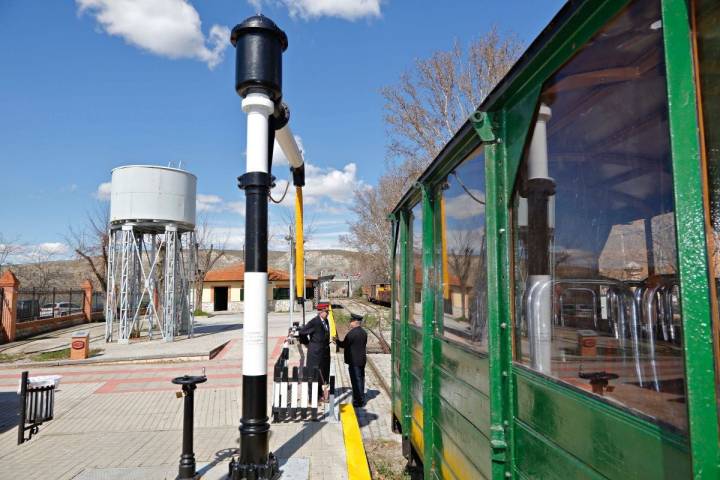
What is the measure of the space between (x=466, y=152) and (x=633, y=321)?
1.54 meters

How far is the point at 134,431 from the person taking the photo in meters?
7.42

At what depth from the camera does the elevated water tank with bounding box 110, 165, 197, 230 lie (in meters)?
18.1

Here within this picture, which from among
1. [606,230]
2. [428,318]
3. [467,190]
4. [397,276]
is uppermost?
[467,190]

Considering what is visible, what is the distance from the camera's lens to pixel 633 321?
1.74m

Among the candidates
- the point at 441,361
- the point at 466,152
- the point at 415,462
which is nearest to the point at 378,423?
the point at 415,462

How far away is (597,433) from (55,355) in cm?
1738

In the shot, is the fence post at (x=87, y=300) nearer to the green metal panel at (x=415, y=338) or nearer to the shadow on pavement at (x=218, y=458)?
the shadow on pavement at (x=218, y=458)

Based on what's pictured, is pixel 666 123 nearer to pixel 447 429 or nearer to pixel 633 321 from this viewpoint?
pixel 633 321

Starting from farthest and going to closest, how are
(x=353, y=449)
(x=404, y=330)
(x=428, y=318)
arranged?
(x=353, y=449) → (x=404, y=330) → (x=428, y=318)

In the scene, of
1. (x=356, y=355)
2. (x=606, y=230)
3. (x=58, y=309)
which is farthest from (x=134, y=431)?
(x=58, y=309)

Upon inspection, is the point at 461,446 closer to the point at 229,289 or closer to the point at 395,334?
the point at 395,334

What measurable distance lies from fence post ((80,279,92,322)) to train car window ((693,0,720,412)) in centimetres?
3277

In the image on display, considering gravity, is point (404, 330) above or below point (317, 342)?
above

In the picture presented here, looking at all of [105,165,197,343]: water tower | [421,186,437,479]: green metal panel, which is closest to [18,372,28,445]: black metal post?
[421,186,437,479]: green metal panel
